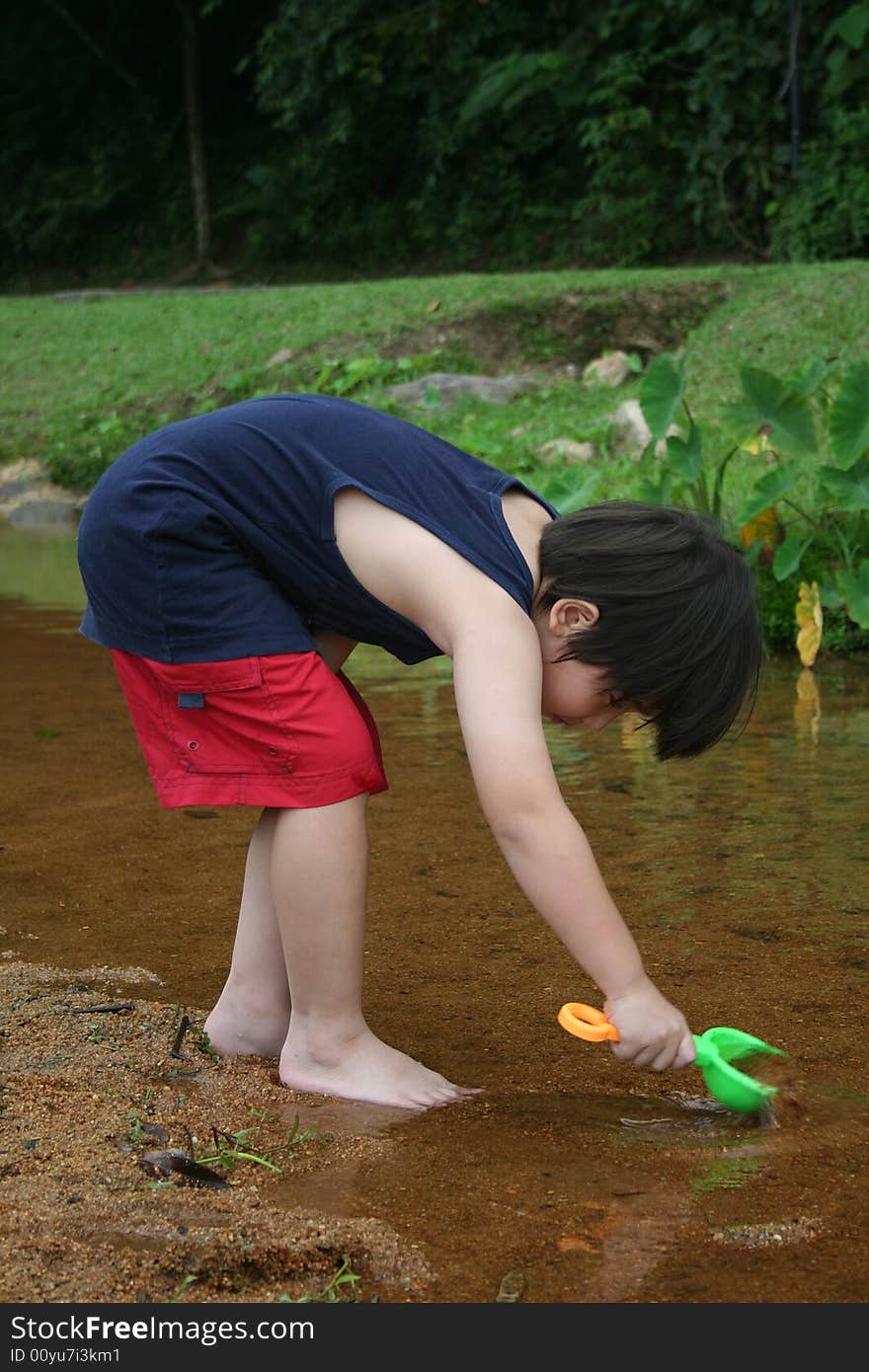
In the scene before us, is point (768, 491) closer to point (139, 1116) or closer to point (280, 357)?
point (139, 1116)

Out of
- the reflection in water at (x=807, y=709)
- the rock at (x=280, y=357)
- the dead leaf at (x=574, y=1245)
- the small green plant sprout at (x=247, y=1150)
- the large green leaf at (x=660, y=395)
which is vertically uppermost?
the large green leaf at (x=660, y=395)

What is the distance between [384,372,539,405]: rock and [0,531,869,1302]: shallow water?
4.82m

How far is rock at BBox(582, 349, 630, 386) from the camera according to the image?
8594mm

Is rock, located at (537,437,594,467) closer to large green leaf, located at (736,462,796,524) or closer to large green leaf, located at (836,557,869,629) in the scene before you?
large green leaf, located at (736,462,796,524)

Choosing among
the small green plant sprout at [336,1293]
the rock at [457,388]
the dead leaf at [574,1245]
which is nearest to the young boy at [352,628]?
the dead leaf at [574,1245]

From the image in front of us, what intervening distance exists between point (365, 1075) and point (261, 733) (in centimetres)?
43

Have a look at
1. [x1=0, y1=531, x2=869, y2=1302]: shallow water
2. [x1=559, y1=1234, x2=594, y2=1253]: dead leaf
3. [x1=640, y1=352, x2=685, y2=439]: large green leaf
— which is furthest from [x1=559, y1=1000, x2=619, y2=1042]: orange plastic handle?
[x1=640, y1=352, x2=685, y2=439]: large green leaf

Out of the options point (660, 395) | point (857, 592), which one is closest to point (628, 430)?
point (660, 395)

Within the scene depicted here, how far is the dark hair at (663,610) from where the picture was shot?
1.69 metres

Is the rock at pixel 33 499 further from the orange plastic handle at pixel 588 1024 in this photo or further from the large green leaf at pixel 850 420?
the orange plastic handle at pixel 588 1024

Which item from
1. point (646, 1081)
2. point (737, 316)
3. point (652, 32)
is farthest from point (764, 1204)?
point (652, 32)

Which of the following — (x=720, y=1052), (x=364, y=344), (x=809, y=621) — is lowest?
(x=364, y=344)

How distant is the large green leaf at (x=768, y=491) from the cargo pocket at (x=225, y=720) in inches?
104

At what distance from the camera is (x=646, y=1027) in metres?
1.58
